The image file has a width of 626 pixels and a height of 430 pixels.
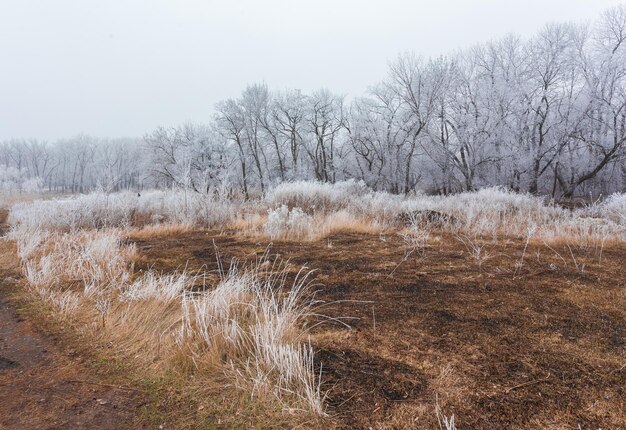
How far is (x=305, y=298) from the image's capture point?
316 centimetres

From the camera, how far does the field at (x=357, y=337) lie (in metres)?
1.62

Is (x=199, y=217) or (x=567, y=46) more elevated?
(x=567, y=46)

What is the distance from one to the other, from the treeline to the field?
6.25 m

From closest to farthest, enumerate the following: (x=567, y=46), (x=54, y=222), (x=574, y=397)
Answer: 1. (x=574, y=397)
2. (x=54, y=222)
3. (x=567, y=46)

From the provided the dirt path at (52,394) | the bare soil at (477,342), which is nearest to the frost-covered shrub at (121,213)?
the bare soil at (477,342)

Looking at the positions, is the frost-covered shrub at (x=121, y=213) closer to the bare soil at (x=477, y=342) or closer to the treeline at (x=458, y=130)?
the treeline at (x=458, y=130)

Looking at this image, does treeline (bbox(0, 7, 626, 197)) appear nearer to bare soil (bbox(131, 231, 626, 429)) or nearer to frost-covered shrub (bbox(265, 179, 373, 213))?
frost-covered shrub (bbox(265, 179, 373, 213))

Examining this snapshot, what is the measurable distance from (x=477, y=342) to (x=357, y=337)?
0.77m

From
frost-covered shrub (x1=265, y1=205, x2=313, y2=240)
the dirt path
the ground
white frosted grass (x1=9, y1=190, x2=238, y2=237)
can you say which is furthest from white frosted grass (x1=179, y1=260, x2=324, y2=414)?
white frosted grass (x1=9, y1=190, x2=238, y2=237)

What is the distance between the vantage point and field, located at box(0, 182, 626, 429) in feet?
5.30

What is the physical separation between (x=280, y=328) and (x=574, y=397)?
158 centimetres

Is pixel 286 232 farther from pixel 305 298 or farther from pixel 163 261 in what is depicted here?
pixel 305 298

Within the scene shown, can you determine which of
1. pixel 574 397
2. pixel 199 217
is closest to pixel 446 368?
pixel 574 397

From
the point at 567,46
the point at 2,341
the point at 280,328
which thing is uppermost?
the point at 567,46
